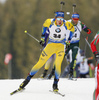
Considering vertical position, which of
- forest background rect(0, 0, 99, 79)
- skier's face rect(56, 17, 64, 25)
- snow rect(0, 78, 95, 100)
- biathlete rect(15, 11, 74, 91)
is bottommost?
snow rect(0, 78, 95, 100)

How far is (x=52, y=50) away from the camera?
9531mm

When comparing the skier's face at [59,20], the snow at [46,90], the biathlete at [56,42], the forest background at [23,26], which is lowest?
the snow at [46,90]

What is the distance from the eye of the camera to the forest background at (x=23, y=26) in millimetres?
40125

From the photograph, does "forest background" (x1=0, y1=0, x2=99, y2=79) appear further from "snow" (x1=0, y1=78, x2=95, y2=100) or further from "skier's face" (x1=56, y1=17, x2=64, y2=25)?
"skier's face" (x1=56, y1=17, x2=64, y2=25)

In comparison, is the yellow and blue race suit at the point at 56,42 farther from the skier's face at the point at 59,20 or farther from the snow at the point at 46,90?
the snow at the point at 46,90

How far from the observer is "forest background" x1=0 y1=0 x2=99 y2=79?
132 feet

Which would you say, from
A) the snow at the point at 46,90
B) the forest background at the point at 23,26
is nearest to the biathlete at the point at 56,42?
the snow at the point at 46,90

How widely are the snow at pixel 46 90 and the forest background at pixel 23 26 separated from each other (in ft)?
89.9

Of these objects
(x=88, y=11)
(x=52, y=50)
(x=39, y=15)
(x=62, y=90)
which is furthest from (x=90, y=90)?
(x=39, y=15)

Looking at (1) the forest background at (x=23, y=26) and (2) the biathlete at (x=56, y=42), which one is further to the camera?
(1) the forest background at (x=23, y=26)

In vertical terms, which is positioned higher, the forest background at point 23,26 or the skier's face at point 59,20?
the forest background at point 23,26

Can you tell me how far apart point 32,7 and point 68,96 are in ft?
135

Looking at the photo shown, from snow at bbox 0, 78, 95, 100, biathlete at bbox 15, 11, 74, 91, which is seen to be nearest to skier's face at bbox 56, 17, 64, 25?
biathlete at bbox 15, 11, 74, 91

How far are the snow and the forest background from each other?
27.4 metres
